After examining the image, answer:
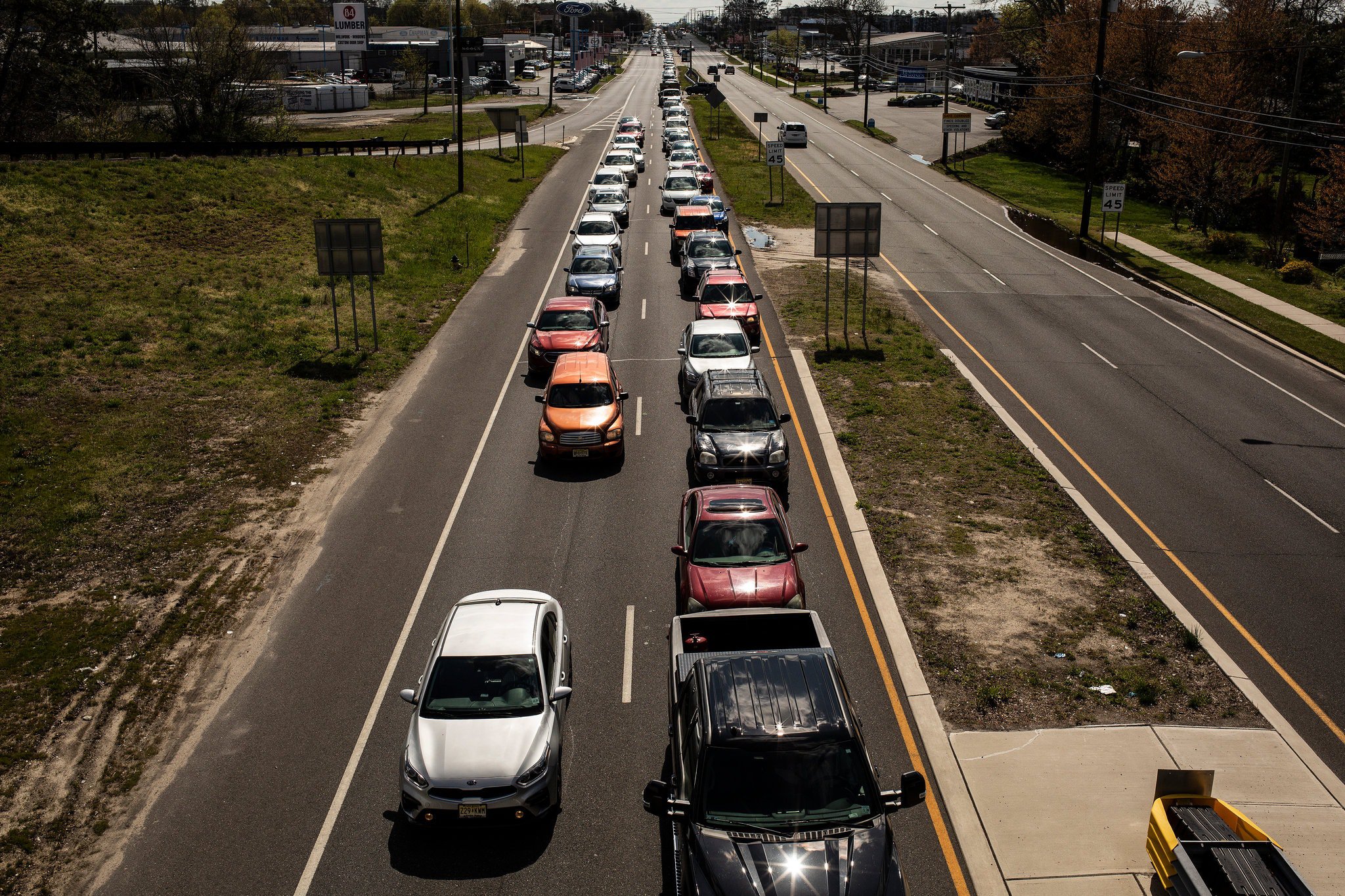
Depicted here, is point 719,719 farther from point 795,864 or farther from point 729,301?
point 729,301

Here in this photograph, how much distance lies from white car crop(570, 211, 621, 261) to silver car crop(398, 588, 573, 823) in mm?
25879

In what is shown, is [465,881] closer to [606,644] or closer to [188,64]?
[606,644]

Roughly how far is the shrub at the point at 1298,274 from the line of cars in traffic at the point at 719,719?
30393 millimetres

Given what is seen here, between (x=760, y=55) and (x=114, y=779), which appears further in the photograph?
(x=760, y=55)

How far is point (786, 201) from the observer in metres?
51.1

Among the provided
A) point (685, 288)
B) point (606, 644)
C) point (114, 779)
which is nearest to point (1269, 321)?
point (685, 288)

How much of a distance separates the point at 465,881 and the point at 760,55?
194m

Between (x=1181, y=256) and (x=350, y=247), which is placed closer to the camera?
(x=350, y=247)

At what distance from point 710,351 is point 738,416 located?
15.7 feet

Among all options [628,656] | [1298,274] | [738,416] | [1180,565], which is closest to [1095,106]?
[1298,274]

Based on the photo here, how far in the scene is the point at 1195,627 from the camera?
1455 centimetres

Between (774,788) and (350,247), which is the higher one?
(350,247)

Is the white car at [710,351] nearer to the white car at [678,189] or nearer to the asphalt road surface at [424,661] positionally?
the asphalt road surface at [424,661]

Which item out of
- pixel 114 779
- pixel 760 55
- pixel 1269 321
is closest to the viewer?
pixel 114 779
